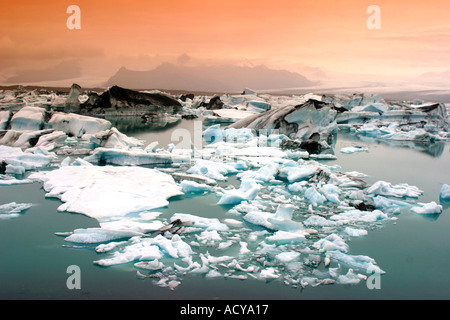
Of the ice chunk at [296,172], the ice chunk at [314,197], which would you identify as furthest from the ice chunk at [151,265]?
the ice chunk at [296,172]

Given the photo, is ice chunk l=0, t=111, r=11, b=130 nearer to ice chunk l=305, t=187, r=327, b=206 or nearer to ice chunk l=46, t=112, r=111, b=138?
ice chunk l=46, t=112, r=111, b=138

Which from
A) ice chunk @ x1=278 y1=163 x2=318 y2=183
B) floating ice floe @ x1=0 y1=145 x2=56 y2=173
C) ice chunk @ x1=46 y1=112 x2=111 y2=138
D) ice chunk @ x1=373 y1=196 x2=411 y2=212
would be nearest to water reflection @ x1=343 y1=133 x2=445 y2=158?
ice chunk @ x1=278 y1=163 x2=318 y2=183

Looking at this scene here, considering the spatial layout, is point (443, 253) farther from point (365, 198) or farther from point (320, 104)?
Result: point (320, 104)

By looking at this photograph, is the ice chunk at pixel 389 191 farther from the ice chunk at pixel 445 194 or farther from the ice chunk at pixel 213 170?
the ice chunk at pixel 213 170

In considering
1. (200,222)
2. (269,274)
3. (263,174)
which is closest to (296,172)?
(263,174)

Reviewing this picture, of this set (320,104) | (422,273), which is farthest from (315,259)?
(320,104)

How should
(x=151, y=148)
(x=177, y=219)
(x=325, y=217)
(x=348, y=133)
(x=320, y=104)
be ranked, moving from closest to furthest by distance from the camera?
(x=177, y=219) < (x=325, y=217) < (x=151, y=148) < (x=320, y=104) < (x=348, y=133)

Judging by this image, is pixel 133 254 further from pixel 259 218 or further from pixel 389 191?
pixel 389 191
